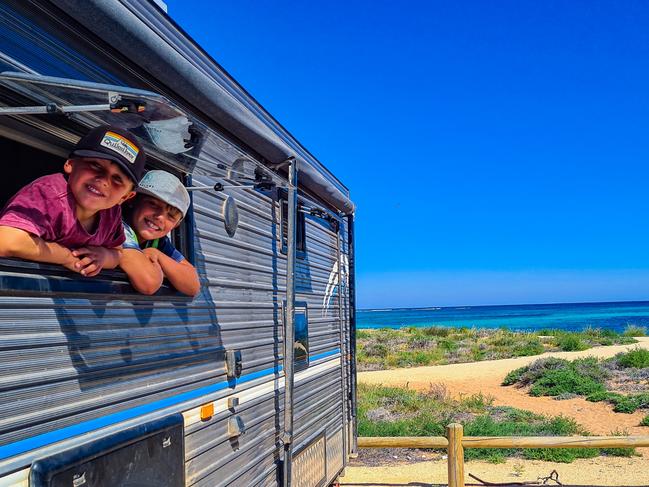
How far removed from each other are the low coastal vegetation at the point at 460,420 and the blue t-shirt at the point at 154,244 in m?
7.39

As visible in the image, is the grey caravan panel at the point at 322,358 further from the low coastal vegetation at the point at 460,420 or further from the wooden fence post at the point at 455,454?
the low coastal vegetation at the point at 460,420

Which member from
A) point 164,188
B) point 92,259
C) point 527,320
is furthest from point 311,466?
point 527,320

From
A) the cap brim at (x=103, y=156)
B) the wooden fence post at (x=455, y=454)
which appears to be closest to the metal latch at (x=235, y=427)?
the cap brim at (x=103, y=156)

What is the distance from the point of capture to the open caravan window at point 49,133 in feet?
6.35

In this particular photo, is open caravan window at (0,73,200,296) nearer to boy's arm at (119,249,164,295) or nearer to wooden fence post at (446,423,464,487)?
boy's arm at (119,249,164,295)

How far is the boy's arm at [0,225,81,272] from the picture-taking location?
1.85 meters

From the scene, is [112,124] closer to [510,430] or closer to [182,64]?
[182,64]

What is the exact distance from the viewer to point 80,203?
6.82 feet

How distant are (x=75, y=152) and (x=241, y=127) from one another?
1.52m

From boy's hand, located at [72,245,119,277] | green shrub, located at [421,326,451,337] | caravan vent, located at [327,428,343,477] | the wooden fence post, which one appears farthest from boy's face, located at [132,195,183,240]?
green shrub, located at [421,326,451,337]

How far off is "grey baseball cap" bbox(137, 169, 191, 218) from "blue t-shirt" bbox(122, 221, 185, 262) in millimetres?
178

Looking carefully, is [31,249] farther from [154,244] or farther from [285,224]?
[285,224]

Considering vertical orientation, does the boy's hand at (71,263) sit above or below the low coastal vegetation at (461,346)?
above

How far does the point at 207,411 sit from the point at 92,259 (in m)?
1.34
